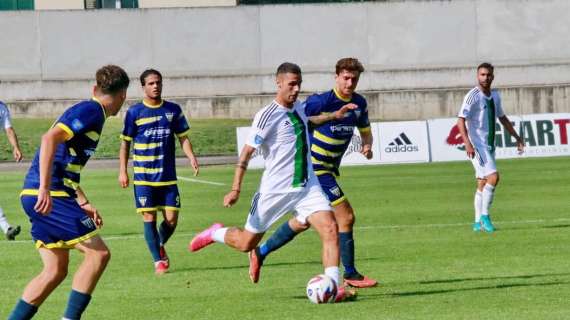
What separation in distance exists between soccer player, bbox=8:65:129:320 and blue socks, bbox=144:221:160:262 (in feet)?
16.0

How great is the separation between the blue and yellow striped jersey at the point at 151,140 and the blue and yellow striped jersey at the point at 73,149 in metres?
5.08

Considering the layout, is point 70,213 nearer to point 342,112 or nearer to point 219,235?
point 219,235

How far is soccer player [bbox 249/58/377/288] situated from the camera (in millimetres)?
12594

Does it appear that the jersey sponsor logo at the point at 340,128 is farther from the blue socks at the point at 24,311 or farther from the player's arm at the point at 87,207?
the blue socks at the point at 24,311

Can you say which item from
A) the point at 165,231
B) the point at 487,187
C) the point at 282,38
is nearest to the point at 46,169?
the point at 165,231

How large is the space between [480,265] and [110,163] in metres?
28.2

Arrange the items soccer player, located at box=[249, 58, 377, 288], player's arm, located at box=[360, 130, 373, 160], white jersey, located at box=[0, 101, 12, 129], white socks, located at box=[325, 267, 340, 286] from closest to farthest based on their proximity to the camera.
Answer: white socks, located at box=[325, 267, 340, 286] → soccer player, located at box=[249, 58, 377, 288] → player's arm, located at box=[360, 130, 373, 160] → white jersey, located at box=[0, 101, 12, 129]

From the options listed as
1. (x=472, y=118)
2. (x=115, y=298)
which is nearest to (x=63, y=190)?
(x=115, y=298)

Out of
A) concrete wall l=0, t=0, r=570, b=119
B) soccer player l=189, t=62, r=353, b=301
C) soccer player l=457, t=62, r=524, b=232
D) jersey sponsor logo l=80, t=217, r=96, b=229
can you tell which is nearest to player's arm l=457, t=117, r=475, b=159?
soccer player l=457, t=62, r=524, b=232

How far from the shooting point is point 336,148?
13.4 m

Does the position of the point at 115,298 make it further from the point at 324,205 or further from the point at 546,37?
the point at 546,37

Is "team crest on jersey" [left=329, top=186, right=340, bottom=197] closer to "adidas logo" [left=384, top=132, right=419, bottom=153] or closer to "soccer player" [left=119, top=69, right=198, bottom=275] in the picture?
"soccer player" [left=119, top=69, right=198, bottom=275]

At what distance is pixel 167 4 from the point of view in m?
58.1

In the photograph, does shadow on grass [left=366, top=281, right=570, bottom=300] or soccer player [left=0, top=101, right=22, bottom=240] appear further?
soccer player [left=0, top=101, right=22, bottom=240]
